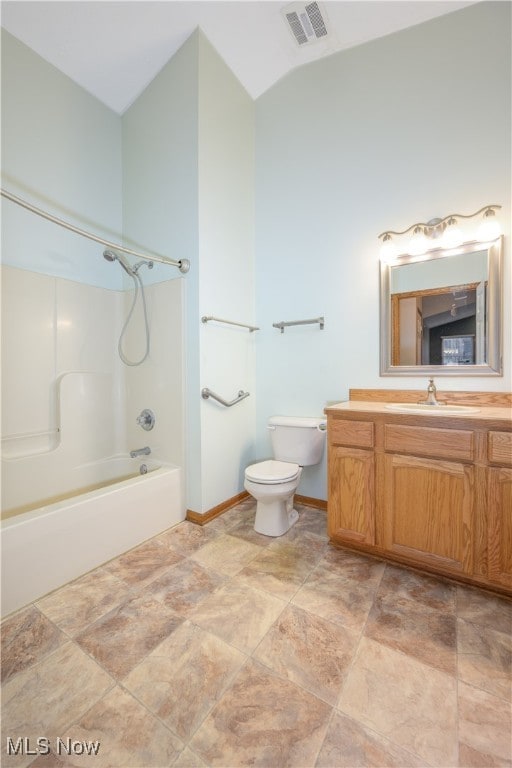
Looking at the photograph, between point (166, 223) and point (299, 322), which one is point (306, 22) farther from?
point (299, 322)

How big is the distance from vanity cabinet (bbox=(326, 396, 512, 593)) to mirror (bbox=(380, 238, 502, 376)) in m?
0.41

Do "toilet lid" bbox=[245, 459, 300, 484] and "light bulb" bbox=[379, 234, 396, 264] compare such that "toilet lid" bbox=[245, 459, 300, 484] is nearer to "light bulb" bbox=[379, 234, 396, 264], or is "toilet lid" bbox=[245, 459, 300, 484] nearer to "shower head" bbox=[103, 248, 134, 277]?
"light bulb" bbox=[379, 234, 396, 264]

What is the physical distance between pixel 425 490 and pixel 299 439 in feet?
2.80

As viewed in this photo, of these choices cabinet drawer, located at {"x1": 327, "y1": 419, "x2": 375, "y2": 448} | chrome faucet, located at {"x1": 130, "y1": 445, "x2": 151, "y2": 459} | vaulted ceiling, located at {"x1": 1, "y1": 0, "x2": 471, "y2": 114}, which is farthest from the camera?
chrome faucet, located at {"x1": 130, "y1": 445, "x2": 151, "y2": 459}

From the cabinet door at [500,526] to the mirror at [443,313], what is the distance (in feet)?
2.16

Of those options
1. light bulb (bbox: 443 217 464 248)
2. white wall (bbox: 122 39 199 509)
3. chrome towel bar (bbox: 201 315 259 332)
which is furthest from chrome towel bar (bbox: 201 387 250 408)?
light bulb (bbox: 443 217 464 248)

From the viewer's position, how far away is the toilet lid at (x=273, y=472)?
1850mm

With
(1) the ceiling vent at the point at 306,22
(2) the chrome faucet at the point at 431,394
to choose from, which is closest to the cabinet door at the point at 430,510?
(2) the chrome faucet at the point at 431,394

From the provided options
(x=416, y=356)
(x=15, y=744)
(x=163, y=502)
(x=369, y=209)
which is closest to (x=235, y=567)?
(x=163, y=502)

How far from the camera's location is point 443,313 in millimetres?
1873

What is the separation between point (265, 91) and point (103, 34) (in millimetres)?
1175

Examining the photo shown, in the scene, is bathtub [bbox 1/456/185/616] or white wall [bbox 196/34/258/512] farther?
white wall [bbox 196/34/258/512]

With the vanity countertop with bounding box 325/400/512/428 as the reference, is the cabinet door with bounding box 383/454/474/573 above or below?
below

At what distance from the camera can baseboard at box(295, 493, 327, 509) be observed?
2309 millimetres
